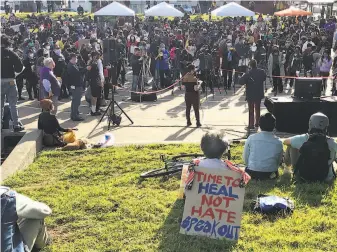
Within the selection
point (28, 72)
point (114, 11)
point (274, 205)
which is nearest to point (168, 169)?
point (274, 205)

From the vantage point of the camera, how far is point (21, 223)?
4.77 meters

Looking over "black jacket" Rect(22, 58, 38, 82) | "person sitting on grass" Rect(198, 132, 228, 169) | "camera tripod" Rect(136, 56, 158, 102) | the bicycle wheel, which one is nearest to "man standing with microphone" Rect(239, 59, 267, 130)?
the bicycle wheel

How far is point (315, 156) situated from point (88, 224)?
3192 mm

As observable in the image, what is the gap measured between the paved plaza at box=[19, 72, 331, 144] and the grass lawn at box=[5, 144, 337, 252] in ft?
7.61

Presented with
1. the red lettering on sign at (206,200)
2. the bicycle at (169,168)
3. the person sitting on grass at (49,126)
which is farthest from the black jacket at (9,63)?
the red lettering on sign at (206,200)

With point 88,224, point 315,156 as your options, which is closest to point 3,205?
point 88,224

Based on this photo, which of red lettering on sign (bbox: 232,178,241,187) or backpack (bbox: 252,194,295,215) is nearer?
red lettering on sign (bbox: 232,178,241,187)

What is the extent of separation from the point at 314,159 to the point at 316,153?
115 mm

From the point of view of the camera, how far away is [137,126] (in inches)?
459

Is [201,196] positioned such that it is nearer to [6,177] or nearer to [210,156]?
[210,156]

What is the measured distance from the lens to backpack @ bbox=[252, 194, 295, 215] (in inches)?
231

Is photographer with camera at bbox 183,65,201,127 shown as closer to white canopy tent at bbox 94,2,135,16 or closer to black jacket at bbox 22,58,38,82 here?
black jacket at bbox 22,58,38,82

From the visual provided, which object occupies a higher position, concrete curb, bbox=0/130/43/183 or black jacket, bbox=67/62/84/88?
black jacket, bbox=67/62/84/88

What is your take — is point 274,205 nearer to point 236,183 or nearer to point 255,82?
point 236,183
